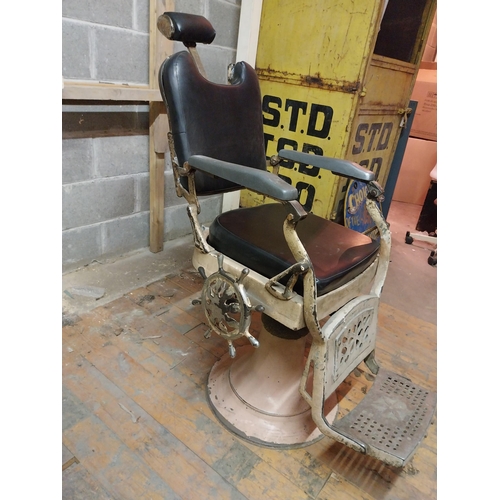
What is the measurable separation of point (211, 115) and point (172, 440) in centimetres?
111

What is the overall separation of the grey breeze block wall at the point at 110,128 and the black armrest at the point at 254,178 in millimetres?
A: 1055

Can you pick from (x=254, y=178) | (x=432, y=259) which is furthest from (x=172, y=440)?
(x=432, y=259)

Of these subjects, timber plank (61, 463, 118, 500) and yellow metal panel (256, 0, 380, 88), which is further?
yellow metal panel (256, 0, 380, 88)

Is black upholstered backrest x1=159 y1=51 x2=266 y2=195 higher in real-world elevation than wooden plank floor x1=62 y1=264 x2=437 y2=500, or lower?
higher

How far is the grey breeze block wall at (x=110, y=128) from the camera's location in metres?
1.77

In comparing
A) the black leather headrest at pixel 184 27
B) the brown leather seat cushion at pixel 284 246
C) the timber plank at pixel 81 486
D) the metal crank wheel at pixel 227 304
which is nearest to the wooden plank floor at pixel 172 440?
the timber plank at pixel 81 486

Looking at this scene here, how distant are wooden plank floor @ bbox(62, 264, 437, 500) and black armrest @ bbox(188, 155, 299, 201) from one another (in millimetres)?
859

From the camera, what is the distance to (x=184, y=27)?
1.24 m

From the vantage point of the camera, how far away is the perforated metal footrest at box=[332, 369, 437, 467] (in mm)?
1110

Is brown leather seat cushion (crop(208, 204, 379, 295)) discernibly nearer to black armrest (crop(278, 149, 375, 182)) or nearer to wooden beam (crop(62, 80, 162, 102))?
black armrest (crop(278, 149, 375, 182))

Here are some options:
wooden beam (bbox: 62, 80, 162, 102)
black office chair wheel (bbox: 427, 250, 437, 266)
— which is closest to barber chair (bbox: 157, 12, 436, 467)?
wooden beam (bbox: 62, 80, 162, 102)

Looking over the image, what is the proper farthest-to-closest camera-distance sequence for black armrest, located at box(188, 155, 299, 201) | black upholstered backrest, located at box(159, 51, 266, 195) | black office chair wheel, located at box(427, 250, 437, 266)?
black office chair wheel, located at box(427, 250, 437, 266) → black upholstered backrest, located at box(159, 51, 266, 195) → black armrest, located at box(188, 155, 299, 201)

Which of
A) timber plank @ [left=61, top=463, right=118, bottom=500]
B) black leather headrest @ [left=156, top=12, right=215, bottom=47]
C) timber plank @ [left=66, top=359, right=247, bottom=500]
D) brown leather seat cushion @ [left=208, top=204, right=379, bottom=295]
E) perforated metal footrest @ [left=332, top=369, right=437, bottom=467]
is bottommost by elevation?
timber plank @ [left=61, top=463, right=118, bottom=500]

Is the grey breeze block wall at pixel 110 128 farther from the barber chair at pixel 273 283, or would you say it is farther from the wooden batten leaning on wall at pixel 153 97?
the barber chair at pixel 273 283
